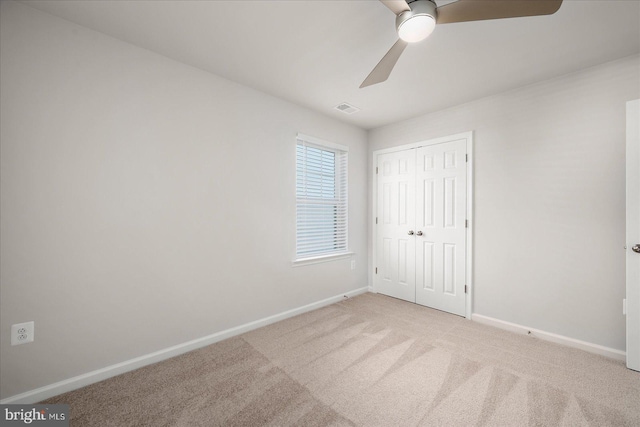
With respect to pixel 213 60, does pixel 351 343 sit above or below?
below

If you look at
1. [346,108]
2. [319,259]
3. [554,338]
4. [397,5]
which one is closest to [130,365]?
[319,259]

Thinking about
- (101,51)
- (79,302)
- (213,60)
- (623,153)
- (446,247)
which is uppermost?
(213,60)

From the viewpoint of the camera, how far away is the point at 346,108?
3256mm

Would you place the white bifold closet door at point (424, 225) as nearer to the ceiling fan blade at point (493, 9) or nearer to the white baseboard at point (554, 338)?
the white baseboard at point (554, 338)

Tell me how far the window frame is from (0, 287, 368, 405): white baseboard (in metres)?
0.72

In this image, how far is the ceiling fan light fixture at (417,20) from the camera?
1.42 m

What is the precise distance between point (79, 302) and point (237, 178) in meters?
1.54

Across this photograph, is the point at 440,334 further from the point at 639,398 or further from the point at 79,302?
the point at 79,302

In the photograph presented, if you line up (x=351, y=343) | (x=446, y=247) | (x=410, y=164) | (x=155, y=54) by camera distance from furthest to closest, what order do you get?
(x=410, y=164), (x=446, y=247), (x=351, y=343), (x=155, y=54)

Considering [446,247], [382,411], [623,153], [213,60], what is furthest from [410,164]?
[382,411]

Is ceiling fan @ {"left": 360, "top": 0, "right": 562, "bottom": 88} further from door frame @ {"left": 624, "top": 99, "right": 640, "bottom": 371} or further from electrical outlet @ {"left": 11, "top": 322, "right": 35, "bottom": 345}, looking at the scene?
electrical outlet @ {"left": 11, "top": 322, "right": 35, "bottom": 345}

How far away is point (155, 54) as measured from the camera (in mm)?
2162

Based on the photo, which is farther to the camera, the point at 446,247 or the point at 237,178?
the point at 446,247

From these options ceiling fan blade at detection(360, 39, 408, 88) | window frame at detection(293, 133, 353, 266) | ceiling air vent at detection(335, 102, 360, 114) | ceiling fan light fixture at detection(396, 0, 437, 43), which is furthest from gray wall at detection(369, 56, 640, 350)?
ceiling fan light fixture at detection(396, 0, 437, 43)
